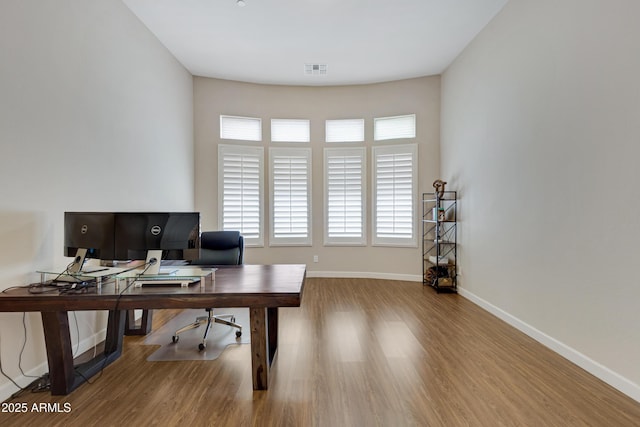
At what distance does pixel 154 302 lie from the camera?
6.02ft

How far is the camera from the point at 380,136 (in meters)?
5.12

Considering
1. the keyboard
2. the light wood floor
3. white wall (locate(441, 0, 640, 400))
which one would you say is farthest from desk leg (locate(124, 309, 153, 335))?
white wall (locate(441, 0, 640, 400))

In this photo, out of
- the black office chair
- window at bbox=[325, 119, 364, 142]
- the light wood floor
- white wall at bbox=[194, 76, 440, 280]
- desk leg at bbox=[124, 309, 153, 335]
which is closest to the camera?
the light wood floor

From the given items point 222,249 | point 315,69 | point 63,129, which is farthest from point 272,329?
point 315,69

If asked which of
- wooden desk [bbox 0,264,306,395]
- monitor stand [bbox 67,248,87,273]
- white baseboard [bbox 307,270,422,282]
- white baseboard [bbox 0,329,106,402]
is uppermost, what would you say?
monitor stand [bbox 67,248,87,273]

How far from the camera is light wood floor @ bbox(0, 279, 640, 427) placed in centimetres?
178

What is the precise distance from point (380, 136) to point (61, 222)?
4401mm

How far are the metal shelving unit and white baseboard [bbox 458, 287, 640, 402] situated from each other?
3.07 ft

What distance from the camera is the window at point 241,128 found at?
16.3 feet

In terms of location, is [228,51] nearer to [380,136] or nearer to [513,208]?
[380,136]

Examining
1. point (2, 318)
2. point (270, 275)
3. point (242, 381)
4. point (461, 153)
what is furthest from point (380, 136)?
point (2, 318)

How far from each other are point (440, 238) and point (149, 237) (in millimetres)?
4113

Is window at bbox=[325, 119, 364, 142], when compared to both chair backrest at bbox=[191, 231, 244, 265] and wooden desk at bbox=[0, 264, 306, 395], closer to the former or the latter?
chair backrest at bbox=[191, 231, 244, 265]

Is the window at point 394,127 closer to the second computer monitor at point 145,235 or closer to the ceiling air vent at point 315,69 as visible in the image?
the ceiling air vent at point 315,69
